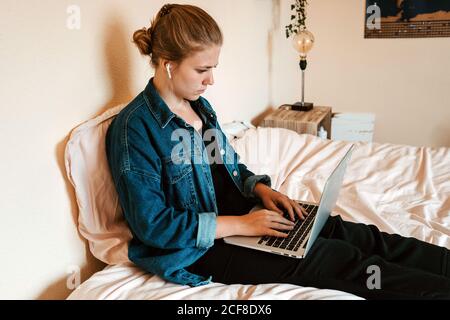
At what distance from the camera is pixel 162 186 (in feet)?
3.43

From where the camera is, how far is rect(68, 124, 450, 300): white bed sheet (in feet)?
3.12

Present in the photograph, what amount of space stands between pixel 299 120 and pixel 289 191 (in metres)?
0.90

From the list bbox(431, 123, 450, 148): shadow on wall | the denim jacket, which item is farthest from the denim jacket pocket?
bbox(431, 123, 450, 148): shadow on wall

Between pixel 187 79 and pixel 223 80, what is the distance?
95 cm

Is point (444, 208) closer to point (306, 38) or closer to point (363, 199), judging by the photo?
point (363, 199)

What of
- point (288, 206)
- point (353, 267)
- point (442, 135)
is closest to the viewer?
point (353, 267)

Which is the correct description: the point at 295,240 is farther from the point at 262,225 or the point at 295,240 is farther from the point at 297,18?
the point at 297,18

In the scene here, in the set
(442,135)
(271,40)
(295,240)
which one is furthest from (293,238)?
(442,135)

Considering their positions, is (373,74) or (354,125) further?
(354,125)

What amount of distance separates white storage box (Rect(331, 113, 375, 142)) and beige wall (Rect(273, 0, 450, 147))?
0.05 metres

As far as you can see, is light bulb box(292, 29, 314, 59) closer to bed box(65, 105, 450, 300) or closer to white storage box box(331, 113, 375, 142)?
white storage box box(331, 113, 375, 142)

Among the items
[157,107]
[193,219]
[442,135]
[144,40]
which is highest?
[144,40]

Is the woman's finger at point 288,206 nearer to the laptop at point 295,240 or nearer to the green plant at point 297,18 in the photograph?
the laptop at point 295,240
